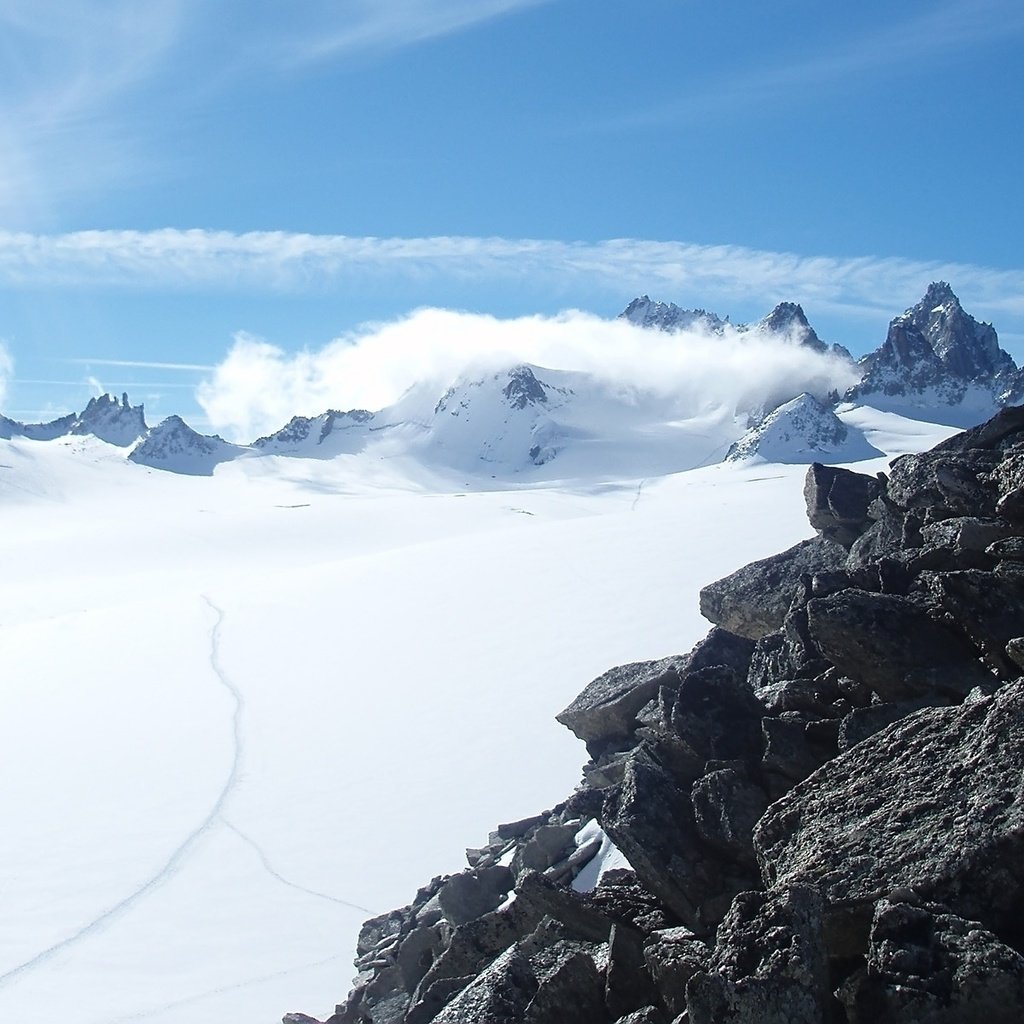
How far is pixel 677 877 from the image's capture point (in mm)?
7566

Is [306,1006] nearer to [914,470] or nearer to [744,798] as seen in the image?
[744,798]

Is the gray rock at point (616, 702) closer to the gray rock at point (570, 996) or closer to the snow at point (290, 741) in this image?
the snow at point (290, 741)

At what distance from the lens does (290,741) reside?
21.5 m

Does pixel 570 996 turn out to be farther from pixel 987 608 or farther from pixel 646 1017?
pixel 987 608

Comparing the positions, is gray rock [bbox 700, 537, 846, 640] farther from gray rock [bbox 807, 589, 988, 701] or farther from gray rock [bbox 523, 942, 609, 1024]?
gray rock [bbox 523, 942, 609, 1024]

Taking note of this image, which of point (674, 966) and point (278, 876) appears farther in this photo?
point (278, 876)

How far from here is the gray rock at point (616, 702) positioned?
12750 millimetres

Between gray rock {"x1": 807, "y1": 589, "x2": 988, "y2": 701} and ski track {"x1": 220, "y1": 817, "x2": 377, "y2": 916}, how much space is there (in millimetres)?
8255

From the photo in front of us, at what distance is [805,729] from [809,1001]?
332cm

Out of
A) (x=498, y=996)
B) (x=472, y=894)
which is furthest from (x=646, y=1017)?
(x=472, y=894)

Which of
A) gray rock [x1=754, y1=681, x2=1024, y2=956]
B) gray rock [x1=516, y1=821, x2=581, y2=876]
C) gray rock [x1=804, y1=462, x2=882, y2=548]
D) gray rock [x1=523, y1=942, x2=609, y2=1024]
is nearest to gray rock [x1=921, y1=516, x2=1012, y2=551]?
gray rock [x1=754, y1=681, x2=1024, y2=956]

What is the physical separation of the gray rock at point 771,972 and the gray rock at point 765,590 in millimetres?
7388

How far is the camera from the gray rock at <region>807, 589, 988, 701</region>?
26.8 feet

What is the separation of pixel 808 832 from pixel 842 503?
25.4 feet
